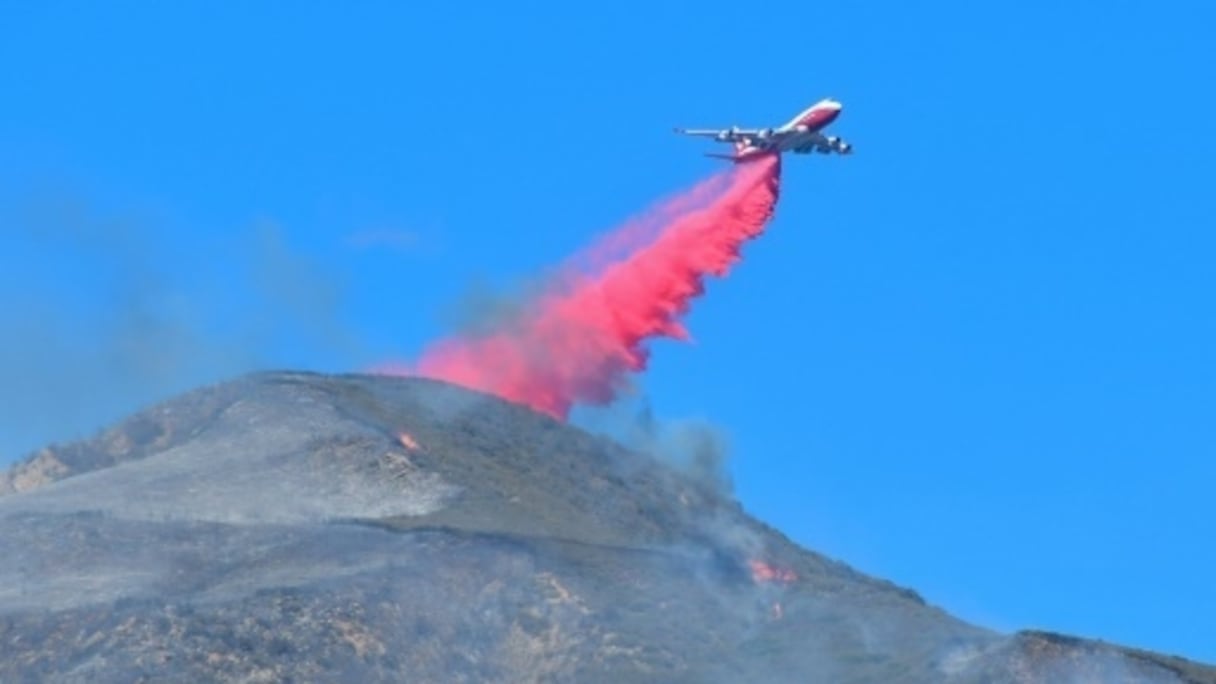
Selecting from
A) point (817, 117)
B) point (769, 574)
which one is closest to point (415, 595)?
point (769, 574)

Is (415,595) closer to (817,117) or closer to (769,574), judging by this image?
(769,574)

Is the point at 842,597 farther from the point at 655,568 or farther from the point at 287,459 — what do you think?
the point at 287,459

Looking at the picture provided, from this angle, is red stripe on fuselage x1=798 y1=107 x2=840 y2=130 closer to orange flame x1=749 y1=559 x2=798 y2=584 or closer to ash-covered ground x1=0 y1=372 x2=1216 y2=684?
ash-covered ground x1=0 y1=372 x2=1216 y2=684

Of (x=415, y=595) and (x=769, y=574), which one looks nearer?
(x=415, y=595)

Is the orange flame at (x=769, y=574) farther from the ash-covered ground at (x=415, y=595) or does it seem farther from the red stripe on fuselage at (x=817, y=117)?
the red stripe on fuselage at (x=817, y=117)

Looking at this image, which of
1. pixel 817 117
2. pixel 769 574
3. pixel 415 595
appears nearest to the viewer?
pixel 415 595

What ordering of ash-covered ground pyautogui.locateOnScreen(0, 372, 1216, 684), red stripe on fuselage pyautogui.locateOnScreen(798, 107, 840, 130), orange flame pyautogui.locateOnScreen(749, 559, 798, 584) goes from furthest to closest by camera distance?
red stripe on fuselage pyautogui.locateOnScreen(798, 107, 840, 130) → orange flame pyautogui.locateOnScreen(749, 559, 798, 584) → ash-covered ground pyautogui.locateOnScreen(0, 372, 1216, 684)

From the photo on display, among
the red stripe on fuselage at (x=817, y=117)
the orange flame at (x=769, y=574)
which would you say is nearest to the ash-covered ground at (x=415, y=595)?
the orange flame at (x=769, y=574)

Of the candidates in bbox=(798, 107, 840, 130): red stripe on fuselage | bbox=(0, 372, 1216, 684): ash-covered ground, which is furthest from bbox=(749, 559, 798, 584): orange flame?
bbox=(798, 107, 840, 130): red stripe on fuselage
